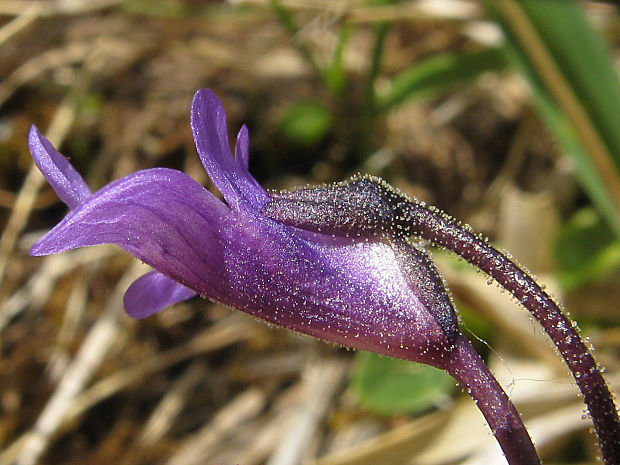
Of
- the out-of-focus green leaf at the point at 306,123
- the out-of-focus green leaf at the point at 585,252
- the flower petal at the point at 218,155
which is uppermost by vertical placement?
the out-of-focus green leaf at the point at 306,123

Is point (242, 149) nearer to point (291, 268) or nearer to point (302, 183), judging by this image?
point (291, 268)

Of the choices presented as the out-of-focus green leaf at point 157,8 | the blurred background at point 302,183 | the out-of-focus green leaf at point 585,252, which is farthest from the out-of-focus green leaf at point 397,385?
the out-of-focus green leaf at point 157,8

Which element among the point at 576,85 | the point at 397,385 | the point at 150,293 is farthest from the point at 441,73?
the point at 150,293

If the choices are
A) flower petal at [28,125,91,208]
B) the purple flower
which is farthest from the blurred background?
flower petal at [28,125,91,208]

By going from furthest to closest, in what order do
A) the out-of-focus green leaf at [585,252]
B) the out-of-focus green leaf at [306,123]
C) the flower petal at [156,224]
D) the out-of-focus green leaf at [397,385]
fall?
the out-of-focus green leaf at [306,123]
the out-of-focus green leaf at [585,252]
the out-of-focus green leaf at [397,385]
the flower petal at [156,224]

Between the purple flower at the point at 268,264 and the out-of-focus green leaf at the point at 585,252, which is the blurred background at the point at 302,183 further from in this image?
the purple flower at the point at 268,264

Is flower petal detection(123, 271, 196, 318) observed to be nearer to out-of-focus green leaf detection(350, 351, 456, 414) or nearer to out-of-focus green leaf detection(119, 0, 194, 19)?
out-of-focus green leaf detection(350, 351, 456, 414)
